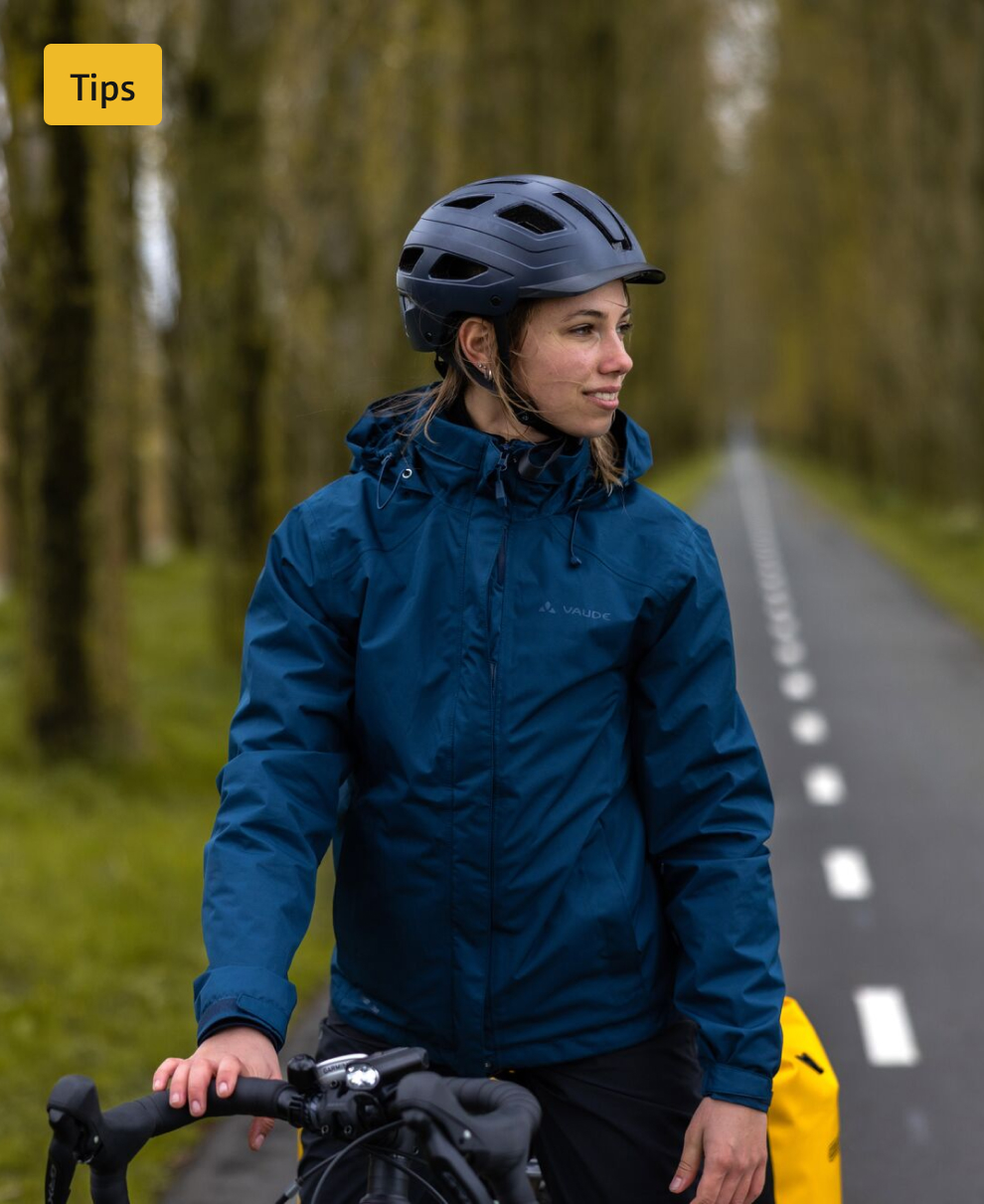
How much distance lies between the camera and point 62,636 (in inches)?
356

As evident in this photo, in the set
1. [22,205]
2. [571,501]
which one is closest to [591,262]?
[571,501]

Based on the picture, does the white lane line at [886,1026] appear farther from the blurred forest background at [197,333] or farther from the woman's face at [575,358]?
the woman's face at [575,358]

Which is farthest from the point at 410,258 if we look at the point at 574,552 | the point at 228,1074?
the point at 228,1074

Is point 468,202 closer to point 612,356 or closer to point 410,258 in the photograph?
point 410,258

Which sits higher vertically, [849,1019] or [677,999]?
[677,999]

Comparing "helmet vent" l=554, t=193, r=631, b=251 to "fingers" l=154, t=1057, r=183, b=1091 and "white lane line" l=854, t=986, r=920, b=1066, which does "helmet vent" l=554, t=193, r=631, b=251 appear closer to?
"fingers" l=154, t=1057, r=183, b=1091

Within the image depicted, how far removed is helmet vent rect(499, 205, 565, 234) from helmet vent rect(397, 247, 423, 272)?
0.47 feet

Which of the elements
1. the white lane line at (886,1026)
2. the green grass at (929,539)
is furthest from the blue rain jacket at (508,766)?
the green grass at (929,539)

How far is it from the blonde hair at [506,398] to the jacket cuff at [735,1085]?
788 mm

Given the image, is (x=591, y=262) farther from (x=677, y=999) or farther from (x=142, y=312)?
(x=142, y=312)

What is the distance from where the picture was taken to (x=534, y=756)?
221 cm

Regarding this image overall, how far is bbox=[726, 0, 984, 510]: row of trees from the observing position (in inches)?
948

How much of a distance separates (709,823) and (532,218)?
2.82ft

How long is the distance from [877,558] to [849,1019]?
727 inches
